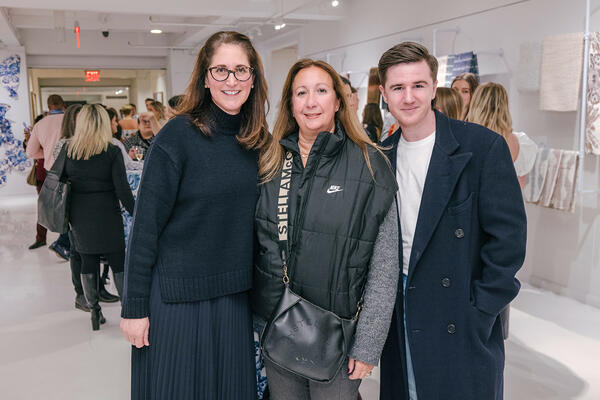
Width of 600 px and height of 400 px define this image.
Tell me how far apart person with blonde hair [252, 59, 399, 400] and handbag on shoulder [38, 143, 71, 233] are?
236cm

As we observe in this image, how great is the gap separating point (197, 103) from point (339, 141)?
518 millimetres

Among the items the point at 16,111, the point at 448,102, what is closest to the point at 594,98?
the point at 448,102

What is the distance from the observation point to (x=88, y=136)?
3502 millimetres

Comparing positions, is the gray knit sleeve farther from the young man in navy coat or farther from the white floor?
the white floor

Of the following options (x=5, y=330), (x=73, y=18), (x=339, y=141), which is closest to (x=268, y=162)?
(x=339, y=141)

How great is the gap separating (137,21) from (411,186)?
10491 millimetres

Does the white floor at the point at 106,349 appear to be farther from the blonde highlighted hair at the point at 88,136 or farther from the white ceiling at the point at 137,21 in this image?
the white ceiling at the point at 137,21

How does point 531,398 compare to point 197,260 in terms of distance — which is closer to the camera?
point 197,260

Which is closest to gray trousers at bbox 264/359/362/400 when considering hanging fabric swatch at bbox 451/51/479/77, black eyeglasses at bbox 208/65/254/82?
black eyeglasses at bbox 208/65/254/82

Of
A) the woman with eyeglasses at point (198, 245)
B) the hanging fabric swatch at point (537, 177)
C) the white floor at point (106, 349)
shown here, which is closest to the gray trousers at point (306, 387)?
the woman with eyeglasses at point (198, 245)

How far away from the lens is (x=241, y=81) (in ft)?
5.62

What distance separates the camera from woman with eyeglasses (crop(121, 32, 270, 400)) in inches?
63.4

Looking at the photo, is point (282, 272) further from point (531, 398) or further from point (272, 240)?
point (531, 398)

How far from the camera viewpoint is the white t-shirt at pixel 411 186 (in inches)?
66.2
